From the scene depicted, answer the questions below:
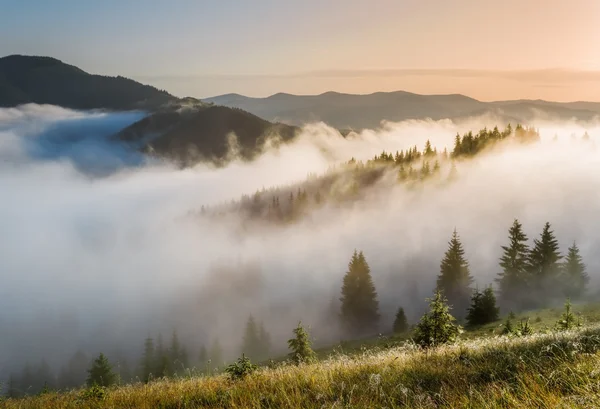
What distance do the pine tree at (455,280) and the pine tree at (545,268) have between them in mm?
13889

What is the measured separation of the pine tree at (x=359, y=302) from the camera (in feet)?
297

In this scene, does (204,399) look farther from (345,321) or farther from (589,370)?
(345,321)

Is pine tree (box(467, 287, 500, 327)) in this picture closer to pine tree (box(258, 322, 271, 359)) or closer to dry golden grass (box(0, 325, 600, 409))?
dry golden grass (box(0, 325, 600, 409))

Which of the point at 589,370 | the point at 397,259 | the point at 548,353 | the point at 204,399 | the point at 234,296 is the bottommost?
the point at 234,296

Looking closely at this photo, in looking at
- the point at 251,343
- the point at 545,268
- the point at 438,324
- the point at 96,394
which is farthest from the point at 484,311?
the point at 251,343

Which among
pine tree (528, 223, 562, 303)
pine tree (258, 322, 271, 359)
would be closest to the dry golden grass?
→ pine tree (528, 223, 562, 303)

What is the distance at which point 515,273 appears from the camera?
75.4m

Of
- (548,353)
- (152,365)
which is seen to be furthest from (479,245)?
(548,353)

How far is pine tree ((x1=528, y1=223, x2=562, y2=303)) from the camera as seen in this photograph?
69562 millimetres

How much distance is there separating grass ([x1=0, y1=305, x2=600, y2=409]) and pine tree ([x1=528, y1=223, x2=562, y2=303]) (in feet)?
244

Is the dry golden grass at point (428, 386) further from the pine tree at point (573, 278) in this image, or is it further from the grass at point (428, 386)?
the pine tree at point (573, 278)

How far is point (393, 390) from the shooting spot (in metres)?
5.27

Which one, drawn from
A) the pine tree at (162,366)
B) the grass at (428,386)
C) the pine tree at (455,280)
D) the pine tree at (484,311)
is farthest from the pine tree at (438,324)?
the pine tree at (455,280)

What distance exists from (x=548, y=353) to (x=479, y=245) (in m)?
164
